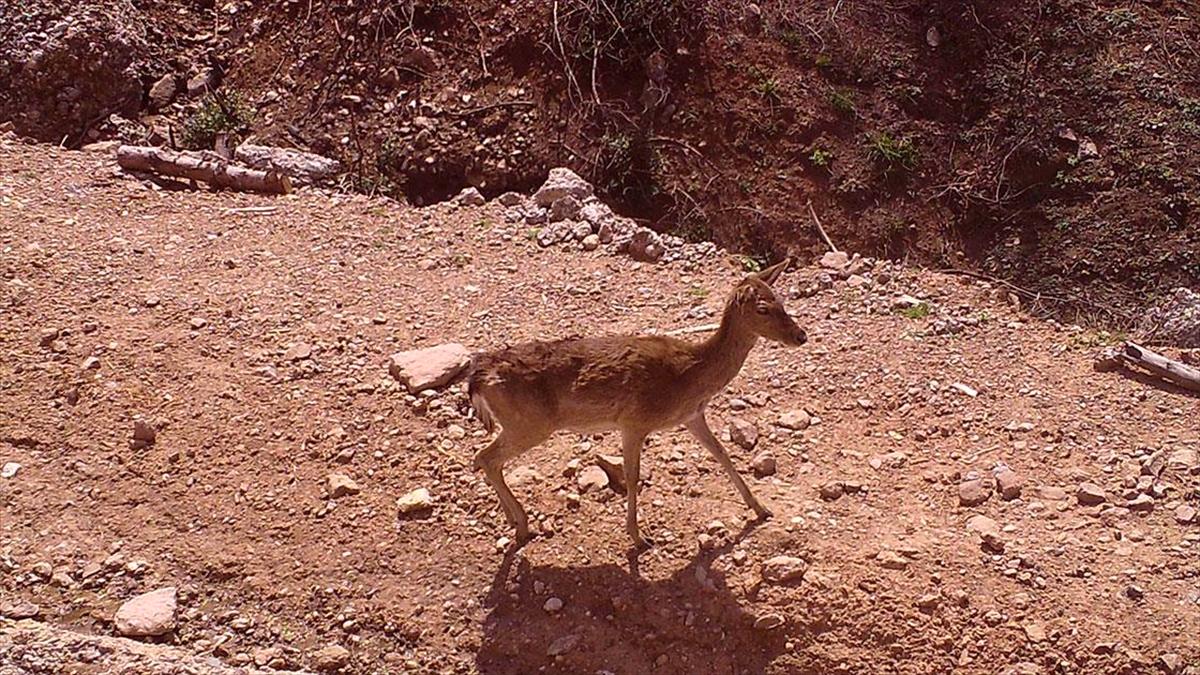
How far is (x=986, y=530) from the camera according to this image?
A: 20.0 ft

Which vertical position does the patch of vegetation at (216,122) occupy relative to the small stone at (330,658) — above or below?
above

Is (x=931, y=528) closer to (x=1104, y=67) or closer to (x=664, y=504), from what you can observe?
(x=664, y=504)

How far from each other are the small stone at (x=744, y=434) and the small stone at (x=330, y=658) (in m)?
2.49

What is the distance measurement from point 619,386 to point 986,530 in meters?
2.07

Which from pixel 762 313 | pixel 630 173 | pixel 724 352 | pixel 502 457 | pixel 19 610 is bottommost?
pixel 19 610

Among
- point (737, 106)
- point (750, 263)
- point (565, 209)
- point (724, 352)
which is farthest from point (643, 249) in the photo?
point (724, 352)

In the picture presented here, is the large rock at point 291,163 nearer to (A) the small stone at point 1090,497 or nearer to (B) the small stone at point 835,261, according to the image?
(B) the small stone at point 835,261

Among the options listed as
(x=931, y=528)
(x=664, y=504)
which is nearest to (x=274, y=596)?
(x=664, y=504)

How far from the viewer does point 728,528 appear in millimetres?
6164

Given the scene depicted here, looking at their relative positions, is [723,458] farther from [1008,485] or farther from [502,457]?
[1008,485]

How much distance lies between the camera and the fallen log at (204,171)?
9555 millimetres

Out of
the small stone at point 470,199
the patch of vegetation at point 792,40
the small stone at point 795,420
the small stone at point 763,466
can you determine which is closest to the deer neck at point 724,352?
the small stone at point 763,466

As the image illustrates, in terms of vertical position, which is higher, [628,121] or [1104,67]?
[1104,67]

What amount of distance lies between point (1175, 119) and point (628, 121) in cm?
472
